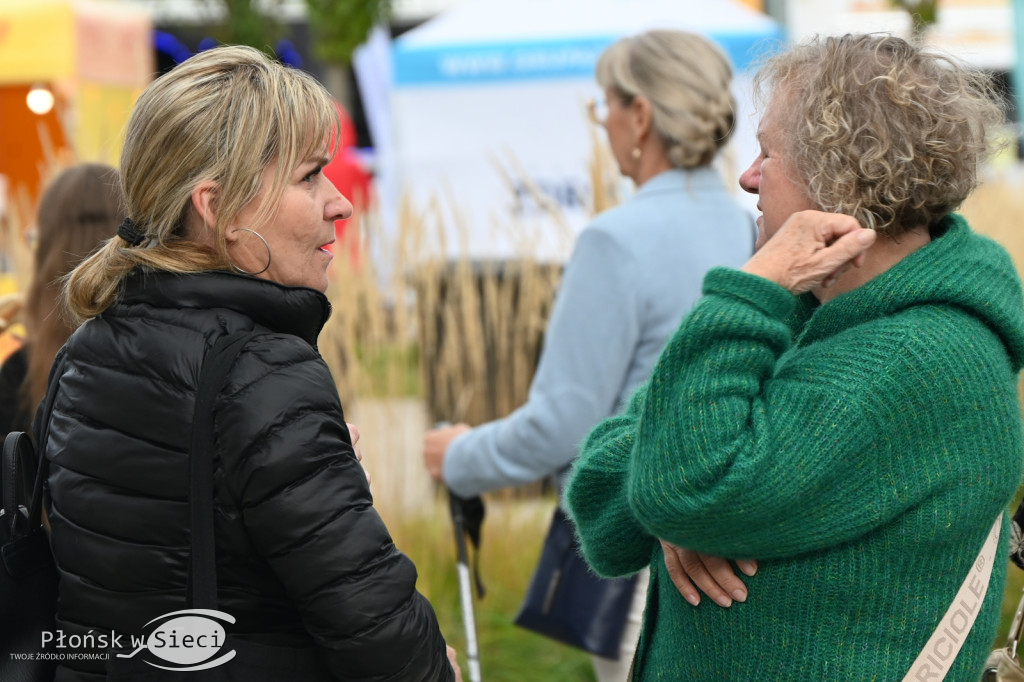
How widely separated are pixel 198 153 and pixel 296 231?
17cm

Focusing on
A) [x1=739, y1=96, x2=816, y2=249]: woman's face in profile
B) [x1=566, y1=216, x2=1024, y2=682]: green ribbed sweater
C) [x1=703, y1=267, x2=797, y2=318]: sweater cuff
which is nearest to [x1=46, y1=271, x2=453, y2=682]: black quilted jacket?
[x1=566, y1=216, x2=1024, y2=682]: green ribbed sweater

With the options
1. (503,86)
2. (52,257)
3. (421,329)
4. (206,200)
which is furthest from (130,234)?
(503,86)

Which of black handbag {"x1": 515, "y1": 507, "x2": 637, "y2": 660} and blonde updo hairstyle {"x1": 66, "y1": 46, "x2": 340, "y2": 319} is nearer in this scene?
blonde updo hairstyle {"x1": 66, "y1": 46, "x2": 340, "y2": 319}

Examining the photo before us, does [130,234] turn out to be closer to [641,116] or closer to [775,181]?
[775,181]

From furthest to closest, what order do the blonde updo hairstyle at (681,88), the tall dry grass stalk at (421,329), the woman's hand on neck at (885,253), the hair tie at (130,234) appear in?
the tall dry grass stalk at (421,329), the blonde updo hairstyle at (681,88), the hair tie at (130,234), the woman's hand on neck at (885,253)

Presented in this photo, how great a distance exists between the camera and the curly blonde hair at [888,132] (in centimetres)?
137

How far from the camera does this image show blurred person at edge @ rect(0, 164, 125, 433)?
2.41m

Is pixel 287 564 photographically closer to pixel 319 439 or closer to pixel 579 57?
pixel 319 439

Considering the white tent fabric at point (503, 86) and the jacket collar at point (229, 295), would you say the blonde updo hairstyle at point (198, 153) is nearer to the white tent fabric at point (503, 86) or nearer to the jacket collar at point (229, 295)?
the jacket collar at point (229, 295)

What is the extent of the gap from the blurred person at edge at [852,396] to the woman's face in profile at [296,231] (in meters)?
0.56

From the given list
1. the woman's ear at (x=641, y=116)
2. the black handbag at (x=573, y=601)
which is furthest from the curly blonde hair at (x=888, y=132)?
the black handbag at (x=573, y=601)

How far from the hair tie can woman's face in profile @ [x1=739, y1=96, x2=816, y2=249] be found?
0.87 m

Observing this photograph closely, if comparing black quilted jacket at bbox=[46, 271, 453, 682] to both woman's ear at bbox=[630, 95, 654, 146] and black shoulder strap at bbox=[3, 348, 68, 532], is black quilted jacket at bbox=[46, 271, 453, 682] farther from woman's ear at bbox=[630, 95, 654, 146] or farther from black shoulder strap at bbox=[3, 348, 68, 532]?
woman's ear at bbox=[630, 95, 654, 146]

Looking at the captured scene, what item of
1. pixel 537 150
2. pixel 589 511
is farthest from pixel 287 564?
pixel 537 150
